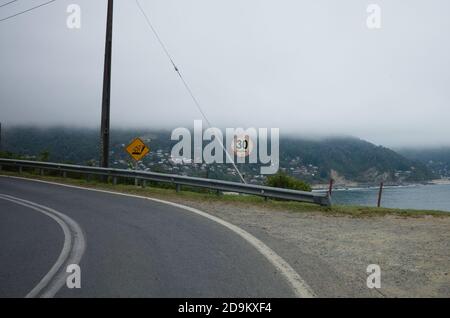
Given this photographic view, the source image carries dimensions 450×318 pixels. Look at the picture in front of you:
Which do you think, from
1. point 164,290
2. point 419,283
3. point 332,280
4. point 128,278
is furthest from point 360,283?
point 128,278

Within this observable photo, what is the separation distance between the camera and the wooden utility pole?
20797 mm

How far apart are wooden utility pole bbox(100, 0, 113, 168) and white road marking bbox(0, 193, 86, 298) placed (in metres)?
8.83

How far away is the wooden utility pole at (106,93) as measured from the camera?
20.8 m

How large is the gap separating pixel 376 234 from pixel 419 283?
128 inches

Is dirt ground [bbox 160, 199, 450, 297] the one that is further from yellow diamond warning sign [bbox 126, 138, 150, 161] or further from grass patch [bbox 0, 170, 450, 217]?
yellow diamond warning sign [bbox 126, 138, 150, 161]

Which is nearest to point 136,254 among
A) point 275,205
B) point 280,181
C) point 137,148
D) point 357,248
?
point 357,248

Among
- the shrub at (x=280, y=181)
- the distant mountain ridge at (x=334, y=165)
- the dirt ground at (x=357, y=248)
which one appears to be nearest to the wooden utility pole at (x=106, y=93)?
the distant mountain ridge at (x=334, y=165)

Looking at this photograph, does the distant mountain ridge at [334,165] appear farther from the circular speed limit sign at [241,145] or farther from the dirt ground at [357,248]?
the dirt ground at [357,248]

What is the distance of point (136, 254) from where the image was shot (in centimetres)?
735

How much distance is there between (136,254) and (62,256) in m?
1.23

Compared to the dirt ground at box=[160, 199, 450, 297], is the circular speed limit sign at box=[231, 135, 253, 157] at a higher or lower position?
higher

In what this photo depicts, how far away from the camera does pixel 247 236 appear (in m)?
8.91

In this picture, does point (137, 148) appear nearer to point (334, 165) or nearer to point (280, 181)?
point (280, 181)

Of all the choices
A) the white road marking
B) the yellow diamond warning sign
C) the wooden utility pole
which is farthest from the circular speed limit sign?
the wooden utility pole
